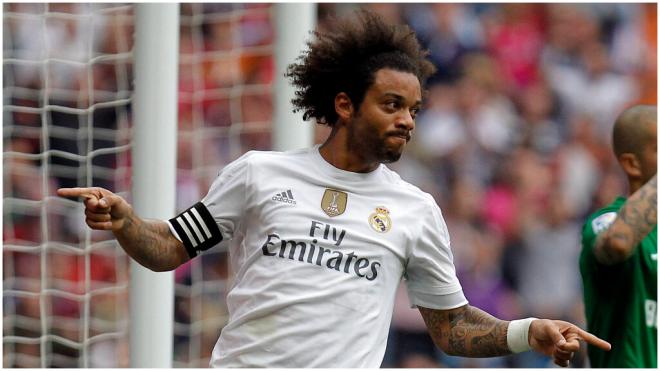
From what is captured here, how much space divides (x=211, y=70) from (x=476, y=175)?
233cm

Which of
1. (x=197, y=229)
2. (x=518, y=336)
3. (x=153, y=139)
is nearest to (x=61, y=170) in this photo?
(x=153, y=139)

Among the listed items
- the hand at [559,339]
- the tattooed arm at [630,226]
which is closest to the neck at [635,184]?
the tattooed arm at [630,226]

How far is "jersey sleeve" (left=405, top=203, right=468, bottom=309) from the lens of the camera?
4234mm

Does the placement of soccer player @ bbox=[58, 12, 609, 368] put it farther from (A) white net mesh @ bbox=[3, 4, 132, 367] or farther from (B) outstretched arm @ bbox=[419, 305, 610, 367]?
(A) white net mesh @ bbox=[3, 4, 132, 367]

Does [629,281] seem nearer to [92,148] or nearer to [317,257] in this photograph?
[317,257]

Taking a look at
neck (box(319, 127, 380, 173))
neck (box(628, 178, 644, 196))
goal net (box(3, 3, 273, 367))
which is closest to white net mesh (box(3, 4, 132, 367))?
goal net (box(3, 3, 273, 367))

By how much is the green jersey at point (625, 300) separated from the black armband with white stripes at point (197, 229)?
1.56m

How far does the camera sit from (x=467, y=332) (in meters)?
4.29

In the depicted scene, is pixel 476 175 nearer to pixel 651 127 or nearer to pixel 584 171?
pixel 584 171

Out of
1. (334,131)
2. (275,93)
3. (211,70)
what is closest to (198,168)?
(211,70)

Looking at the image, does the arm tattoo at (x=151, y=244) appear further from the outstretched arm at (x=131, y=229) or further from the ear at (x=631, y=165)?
the ear at (x=631, y=165)

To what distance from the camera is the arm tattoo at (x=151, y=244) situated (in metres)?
4.06

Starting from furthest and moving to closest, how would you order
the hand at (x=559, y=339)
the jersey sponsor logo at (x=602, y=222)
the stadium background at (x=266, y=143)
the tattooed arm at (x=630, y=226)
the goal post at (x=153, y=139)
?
1. the stadium background at (x=266, y=143)
2. the goal post at (x=153, y=139)
3. the jersey sponsor logo at (x=602, y=222)
4. the tattooed arm at (x=630, y=226)
5. the hand at (x=559, y=339)

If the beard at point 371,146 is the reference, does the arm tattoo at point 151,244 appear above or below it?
below
